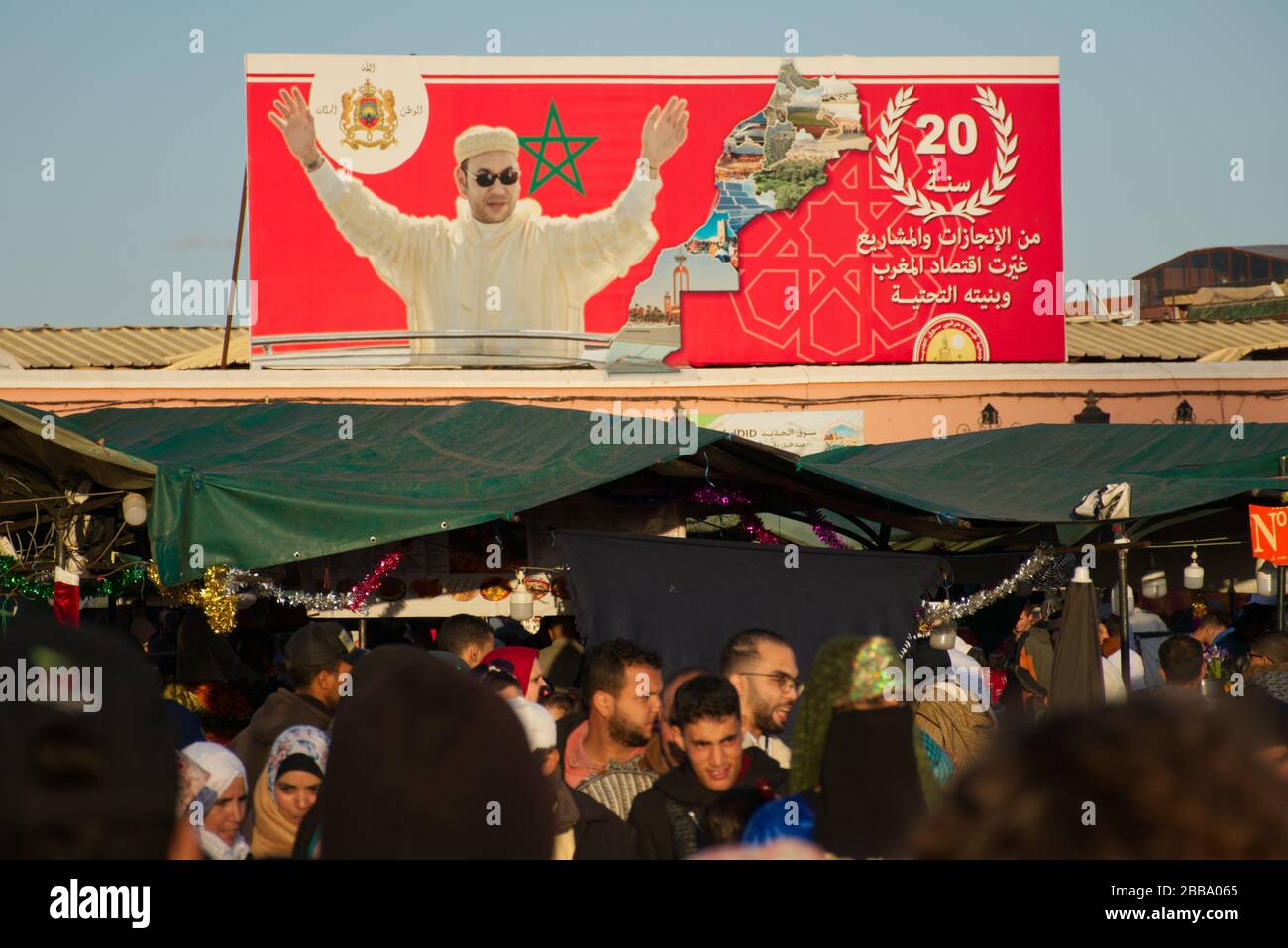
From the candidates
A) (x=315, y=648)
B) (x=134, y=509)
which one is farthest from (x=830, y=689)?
(x=134, y=509)

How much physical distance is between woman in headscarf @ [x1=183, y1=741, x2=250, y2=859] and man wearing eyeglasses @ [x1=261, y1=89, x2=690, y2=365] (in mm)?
Answer: 12729

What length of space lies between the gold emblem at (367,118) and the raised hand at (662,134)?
118 inches

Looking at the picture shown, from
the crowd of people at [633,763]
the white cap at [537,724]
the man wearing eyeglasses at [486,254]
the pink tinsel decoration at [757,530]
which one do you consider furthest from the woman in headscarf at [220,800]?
the man wearing eyeglasses at [486,254]

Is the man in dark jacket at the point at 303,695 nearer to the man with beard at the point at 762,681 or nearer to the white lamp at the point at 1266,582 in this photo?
the man with beard at the point at 762,681

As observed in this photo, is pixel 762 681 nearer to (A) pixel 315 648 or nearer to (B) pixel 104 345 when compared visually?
(A) pixel 315 648

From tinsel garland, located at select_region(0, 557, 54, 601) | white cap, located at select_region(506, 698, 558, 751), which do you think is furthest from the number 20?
white cap, located at select_region(506, 698, 558, 751)

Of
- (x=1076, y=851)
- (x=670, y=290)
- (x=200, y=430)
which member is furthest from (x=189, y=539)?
(x=670, y=290)

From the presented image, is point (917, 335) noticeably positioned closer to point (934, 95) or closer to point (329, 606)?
point (934, 95)

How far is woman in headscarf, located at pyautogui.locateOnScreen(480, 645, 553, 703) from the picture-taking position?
8141mm

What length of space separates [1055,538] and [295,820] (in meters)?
7.42

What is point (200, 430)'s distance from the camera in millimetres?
11398

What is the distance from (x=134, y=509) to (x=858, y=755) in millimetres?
6114

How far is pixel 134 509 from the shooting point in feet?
29.4

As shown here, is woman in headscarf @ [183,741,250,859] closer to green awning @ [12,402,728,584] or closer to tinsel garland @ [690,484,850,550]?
green awning @ [12,402,728,584]
